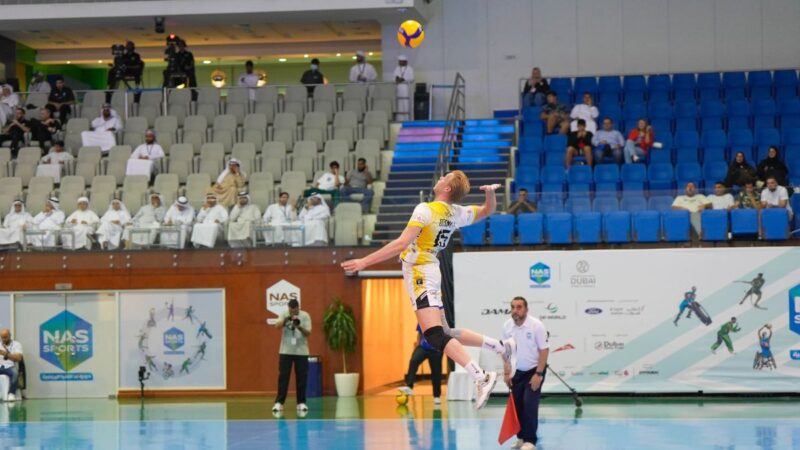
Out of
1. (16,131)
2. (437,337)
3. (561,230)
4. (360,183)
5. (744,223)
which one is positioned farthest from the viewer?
(16,131)

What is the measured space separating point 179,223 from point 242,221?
4.83 ft

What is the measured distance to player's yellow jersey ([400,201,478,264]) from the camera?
1219cm

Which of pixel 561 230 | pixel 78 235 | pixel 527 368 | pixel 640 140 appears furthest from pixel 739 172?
pixel 78 235

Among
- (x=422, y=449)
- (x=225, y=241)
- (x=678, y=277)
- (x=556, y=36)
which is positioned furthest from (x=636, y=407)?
(x=556, y=36)

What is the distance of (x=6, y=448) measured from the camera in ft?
54.5

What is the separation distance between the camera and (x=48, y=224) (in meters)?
27.9

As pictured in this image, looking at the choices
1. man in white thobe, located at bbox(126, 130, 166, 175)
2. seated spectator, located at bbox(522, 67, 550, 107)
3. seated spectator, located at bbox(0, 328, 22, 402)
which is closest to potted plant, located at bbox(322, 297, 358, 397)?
seated spectator, located at bbox(0, 328, 22, 402)

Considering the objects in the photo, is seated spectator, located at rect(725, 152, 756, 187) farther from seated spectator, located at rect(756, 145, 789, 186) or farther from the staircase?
the staircase

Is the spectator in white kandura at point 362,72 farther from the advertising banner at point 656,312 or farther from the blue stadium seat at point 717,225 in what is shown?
the blue stadium seat at point 717,225

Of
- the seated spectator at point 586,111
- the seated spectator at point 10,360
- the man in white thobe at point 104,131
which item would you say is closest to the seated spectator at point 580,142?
the seated spectator at point 586,111

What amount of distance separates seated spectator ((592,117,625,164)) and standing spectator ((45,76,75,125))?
1495cm

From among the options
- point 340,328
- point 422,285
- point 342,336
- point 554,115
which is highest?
point 554,115

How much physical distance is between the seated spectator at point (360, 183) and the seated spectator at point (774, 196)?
855 cm

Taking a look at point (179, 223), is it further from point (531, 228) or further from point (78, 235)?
point (531, 228)
